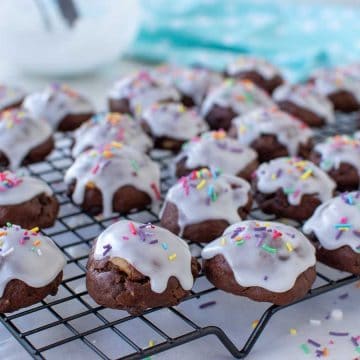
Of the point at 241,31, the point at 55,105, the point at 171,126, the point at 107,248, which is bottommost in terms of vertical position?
the point at 241,31

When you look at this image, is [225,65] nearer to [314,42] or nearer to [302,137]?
[314,42]

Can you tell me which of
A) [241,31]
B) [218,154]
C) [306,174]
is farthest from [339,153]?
[241,31]

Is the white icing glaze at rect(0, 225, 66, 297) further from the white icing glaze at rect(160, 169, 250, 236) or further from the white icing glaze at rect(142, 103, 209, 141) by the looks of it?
the white icing glaze at rect(142, 103, 209, 141)

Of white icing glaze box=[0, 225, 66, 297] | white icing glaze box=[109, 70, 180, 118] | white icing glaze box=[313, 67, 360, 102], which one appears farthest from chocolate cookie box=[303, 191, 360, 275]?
white icing glaze box=[313, 67, 360, 102]

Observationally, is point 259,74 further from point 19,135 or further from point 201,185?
point 201,185

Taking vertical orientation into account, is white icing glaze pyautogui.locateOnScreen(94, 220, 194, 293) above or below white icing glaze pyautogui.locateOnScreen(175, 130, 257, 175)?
above
